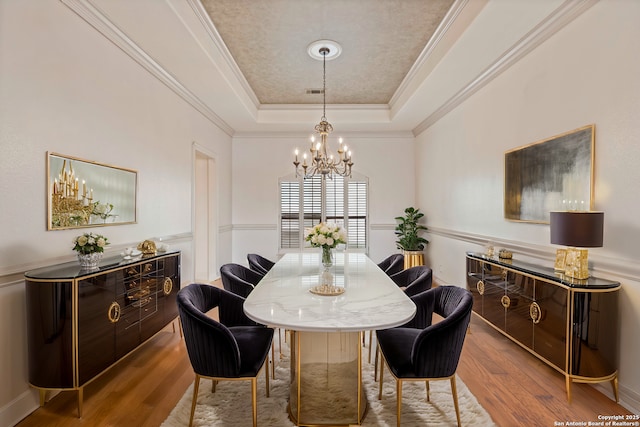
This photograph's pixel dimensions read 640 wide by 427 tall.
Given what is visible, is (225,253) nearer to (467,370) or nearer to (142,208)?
(142,208)

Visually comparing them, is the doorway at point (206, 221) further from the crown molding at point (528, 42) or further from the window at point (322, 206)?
the crown molding at point (528, 42)

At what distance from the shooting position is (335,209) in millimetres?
7168

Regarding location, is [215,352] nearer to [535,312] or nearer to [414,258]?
[535,312]

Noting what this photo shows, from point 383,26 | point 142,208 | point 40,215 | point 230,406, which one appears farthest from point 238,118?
point 230,406

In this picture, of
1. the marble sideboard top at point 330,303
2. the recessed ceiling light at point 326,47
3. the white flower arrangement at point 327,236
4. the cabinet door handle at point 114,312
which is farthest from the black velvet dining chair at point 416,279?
the recessed ceiling light at point 326,47

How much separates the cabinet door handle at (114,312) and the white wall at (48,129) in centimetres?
50

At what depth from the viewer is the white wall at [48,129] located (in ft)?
6.95

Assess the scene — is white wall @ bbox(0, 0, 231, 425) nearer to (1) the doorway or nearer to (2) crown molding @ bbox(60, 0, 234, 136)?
(2) crown molding @ bbox(60, 0, 234, 136)

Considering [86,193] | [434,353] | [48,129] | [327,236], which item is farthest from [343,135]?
[434,353]

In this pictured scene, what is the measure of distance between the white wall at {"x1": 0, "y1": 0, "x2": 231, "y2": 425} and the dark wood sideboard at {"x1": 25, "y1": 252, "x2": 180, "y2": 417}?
0.51 feet

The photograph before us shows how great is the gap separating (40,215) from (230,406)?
1.95 metres

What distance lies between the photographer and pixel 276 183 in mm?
7188

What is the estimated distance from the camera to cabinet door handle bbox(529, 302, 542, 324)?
2.65 m

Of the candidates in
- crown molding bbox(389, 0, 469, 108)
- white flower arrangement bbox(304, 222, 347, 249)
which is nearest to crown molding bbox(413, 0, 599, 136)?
crown molding bbox(389, 0, 469, 108)
